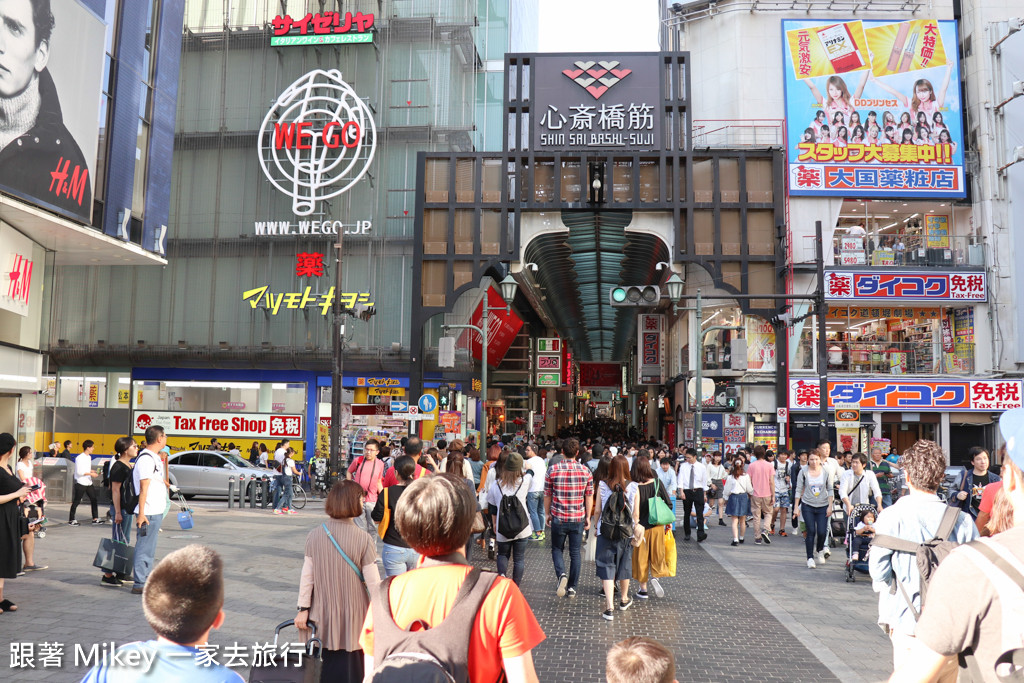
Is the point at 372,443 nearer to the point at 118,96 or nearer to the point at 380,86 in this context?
the point at 118,96

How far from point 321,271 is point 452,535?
2996cm

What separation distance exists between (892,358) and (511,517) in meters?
24.8

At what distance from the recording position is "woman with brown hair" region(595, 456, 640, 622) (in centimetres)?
851

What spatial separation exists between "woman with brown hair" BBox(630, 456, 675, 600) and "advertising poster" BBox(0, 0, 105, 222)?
11.7 m

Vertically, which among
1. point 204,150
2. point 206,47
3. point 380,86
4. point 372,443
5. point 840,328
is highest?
point 206,47

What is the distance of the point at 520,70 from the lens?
2786cm

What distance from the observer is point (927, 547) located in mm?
3859

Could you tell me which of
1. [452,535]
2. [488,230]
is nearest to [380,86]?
[488,230]

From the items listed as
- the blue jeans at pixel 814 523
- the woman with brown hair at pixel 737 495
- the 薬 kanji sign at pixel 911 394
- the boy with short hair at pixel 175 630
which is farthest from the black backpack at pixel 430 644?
the 薬 kanji sign at pixel 911 394

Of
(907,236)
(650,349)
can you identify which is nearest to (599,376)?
(650,349)

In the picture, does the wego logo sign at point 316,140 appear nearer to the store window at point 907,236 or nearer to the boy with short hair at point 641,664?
the store window at point 907,236

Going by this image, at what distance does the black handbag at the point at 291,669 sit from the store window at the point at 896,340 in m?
28.0

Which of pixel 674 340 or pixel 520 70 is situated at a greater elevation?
pixel 520 70

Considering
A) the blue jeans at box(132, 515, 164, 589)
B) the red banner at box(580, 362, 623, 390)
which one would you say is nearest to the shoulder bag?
the blue jeans at box(132, 515, 164, 589)
